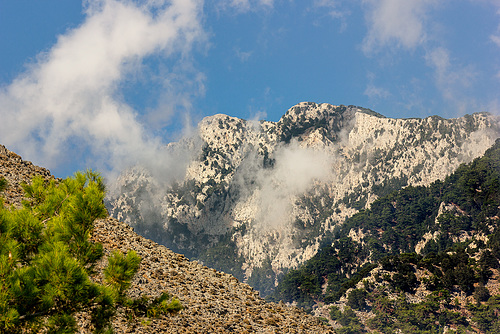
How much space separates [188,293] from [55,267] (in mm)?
14520

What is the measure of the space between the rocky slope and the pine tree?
23.8 ft

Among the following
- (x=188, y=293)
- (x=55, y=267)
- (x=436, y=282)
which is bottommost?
(x=55, y=267)

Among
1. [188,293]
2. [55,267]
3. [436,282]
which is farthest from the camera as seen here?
[436,282]

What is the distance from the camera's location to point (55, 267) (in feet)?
34.6

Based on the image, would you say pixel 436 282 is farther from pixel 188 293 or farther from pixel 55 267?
pixel 55 267

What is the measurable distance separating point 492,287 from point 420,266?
18.4m

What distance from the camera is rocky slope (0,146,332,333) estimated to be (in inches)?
843

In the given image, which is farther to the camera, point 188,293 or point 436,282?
point 436,282

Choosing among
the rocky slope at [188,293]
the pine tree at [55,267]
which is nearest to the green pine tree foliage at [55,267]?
the pine tree at [55,267]

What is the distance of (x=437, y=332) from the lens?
3740 inches

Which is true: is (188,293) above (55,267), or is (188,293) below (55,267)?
above

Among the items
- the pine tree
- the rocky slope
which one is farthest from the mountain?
the pine tree

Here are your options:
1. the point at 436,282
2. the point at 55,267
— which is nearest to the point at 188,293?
the point at 55,267

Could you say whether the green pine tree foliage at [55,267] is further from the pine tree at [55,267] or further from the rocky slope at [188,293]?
the rocky slope at [188,293]
